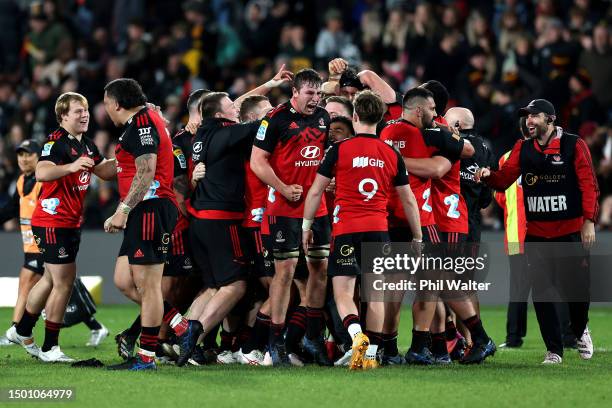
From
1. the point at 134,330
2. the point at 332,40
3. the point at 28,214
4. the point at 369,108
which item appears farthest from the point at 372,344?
the point at 332,40

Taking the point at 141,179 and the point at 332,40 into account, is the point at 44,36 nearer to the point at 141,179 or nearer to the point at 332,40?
the point at 332,40

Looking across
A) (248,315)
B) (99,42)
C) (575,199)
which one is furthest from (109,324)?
(99,42)

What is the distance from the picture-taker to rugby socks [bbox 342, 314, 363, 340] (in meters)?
10.1

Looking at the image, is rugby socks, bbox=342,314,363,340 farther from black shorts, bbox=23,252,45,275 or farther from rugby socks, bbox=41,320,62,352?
black shorts, bbox=23,252,45,275

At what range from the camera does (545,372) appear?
1038cm

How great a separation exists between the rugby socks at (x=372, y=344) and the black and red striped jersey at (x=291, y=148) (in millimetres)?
1195

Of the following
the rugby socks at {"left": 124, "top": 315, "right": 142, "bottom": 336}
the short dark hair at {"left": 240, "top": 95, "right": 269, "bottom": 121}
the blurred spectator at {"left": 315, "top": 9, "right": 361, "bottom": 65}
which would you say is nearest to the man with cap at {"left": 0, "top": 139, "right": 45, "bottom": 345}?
the rugby socks at {"left": 124, "top": 315, "right": 142, "bottom": 336}

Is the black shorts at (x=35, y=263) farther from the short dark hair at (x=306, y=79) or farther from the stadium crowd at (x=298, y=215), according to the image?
the short dark hair at (x=306, y=79)

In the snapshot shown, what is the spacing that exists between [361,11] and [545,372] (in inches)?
511

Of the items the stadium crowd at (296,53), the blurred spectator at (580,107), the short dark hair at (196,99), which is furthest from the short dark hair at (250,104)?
the blurred spectator at (580,107)

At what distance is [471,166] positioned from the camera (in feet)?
39.4

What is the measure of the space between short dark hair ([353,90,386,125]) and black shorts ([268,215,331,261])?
3.59 feet

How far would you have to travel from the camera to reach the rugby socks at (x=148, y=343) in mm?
10125

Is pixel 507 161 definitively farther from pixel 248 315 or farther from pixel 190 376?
pixel 190 376
